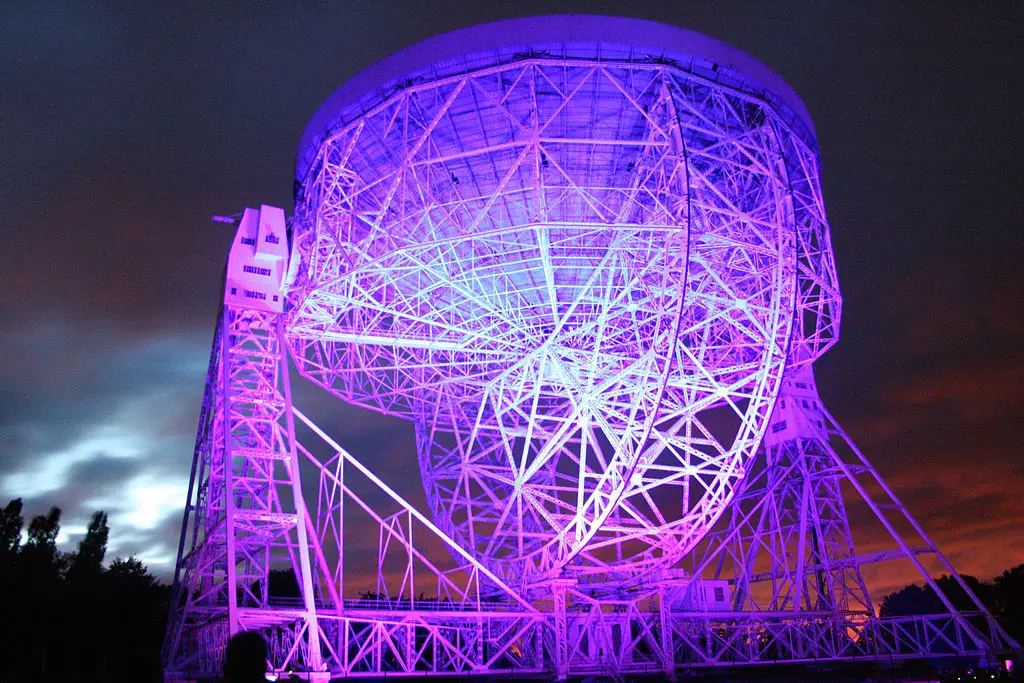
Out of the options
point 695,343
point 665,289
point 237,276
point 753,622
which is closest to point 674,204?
point 665,289

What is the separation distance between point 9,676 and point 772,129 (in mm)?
33204

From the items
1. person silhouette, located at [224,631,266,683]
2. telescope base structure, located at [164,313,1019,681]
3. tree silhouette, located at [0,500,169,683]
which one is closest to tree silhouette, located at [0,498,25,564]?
tree silhouette, located at [0,500,169,683]

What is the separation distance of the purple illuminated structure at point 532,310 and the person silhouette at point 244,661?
16038 mm

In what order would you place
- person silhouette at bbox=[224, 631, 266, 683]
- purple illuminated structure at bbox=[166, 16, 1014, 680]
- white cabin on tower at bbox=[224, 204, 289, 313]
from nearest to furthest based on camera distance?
person silhouette at bbox=[224, 631, 266, 683] → purple illuminated structure at bbox=[166, 16, 1014, 680] → white cabin on tower at bbox=[224, 204, 289, 313]

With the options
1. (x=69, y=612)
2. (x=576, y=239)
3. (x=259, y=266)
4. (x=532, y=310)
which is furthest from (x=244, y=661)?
(x=69, y=612)

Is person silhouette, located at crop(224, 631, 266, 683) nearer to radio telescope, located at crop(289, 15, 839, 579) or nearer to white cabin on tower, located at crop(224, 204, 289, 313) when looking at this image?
radio telescope, located at crop(289, 15, 839, 579)

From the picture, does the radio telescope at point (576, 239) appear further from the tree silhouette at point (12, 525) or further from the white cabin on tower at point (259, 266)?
the tree silhouette at point (12, 525)

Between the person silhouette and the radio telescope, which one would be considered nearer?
the person silhouette

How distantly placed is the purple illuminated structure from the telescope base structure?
0.12 meters

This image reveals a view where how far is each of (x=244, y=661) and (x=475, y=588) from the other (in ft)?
75.9

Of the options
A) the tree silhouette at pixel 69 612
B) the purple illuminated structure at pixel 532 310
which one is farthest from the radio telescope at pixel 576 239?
the tree silhouette at pixel 69 612

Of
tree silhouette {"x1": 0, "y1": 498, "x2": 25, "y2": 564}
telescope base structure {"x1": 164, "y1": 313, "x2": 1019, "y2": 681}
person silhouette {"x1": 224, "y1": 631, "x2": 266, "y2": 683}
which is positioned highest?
tree silhouette {"x1": 0, "y1": 498, "x2": 25, "y2": 564}

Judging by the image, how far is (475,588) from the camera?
25984 mm

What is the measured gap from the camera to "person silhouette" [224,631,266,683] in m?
3.61
